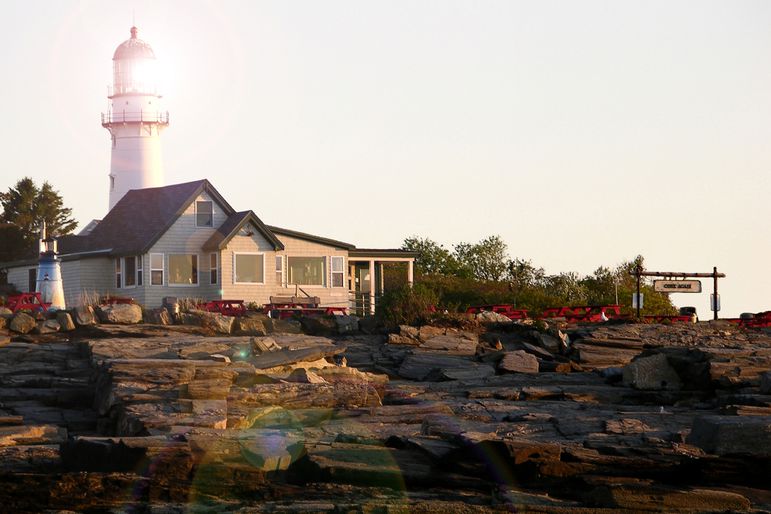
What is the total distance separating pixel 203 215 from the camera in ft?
146

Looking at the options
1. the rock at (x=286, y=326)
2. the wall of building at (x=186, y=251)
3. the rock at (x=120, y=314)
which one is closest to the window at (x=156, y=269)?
the wall of building at (x=186, y=251)

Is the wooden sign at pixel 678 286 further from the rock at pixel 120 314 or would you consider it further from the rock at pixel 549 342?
the rock at pixel 120 314

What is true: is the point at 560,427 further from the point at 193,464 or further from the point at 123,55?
the point at 123,55

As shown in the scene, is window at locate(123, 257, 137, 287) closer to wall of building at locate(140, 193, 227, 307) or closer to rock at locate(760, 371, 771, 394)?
wall of building at locate(140, 193, 227, 307)

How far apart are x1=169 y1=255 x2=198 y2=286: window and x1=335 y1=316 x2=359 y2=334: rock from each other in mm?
14235

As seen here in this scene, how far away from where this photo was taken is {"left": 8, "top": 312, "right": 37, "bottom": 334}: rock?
2722cm

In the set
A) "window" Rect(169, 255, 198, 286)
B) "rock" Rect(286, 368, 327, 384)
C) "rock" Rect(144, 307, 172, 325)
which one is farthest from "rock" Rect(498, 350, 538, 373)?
"window" Rect(169, 255, 198, 286)

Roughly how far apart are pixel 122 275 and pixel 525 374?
80.3 ft

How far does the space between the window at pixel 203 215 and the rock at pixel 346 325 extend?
14963mm

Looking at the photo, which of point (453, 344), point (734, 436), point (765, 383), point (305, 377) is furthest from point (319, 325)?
point (734, 436)

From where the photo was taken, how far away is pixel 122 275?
4459cm

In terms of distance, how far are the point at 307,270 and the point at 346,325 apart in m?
16.6

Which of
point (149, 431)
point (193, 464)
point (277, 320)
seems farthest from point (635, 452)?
point (277, 320)

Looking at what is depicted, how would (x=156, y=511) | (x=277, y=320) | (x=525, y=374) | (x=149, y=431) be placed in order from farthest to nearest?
(x=277, y=320)
(x=525, y=374)
(x=149, y=431)
(x=156, y=511)
